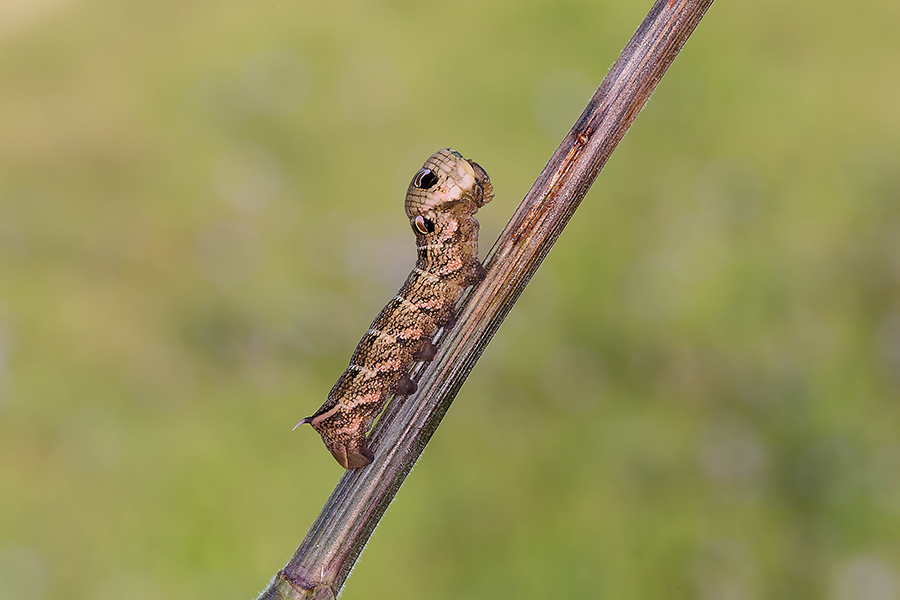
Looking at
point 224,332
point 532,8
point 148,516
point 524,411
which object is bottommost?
point 148,516

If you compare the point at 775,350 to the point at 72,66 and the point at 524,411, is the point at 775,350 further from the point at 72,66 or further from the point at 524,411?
A: the point at 72,66

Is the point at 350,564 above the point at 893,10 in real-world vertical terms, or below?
below

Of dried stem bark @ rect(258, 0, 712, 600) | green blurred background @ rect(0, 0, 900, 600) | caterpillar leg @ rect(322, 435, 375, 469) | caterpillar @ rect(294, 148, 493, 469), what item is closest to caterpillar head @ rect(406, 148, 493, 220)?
caterpillar @ rect(294, 148, 493, 469)

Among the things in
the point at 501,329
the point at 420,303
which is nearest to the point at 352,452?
the point at 420,303

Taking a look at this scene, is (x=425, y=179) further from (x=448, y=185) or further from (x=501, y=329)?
(x=501, y=329)

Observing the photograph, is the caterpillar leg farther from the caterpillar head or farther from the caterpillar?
the caterpillar head

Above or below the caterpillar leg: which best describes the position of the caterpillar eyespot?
above

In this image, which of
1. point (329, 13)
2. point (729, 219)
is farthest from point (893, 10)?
point (329, 13)
